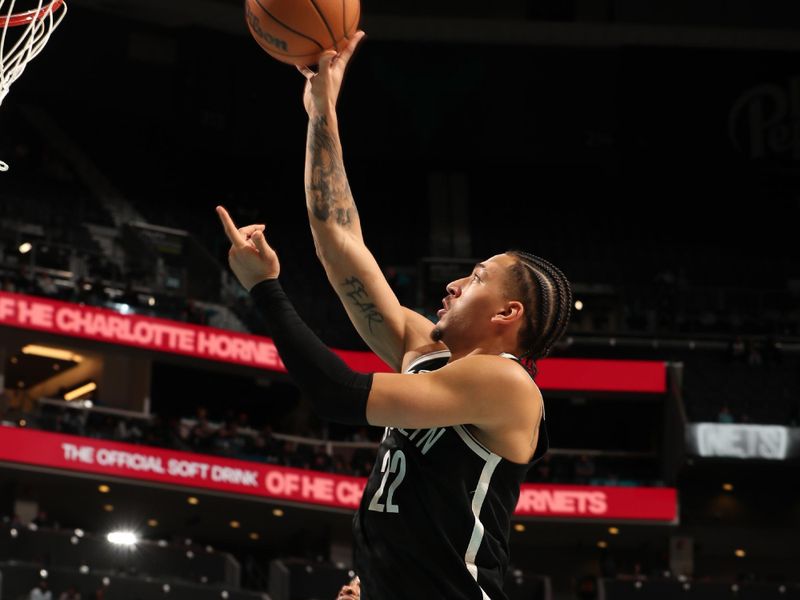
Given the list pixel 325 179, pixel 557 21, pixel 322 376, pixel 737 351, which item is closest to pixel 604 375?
pixel 737 351

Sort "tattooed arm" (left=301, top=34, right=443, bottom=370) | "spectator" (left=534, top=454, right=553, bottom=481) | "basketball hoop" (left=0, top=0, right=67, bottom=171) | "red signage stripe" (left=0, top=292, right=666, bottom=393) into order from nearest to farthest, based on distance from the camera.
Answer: "tattooed arm" (left=301, top=34, right=443, bottom=370), "basketball hoop" (left=0, top=0, right=67, bottom=171), "red signage stripe" (left=0, top=292, right=666, bottom=393), "spectator" (left=534, top=454, right=553, bottom=481)

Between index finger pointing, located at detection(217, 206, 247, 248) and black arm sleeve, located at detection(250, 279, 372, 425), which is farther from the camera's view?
index finger pointing, located at detection(217, 206, 247, 248)

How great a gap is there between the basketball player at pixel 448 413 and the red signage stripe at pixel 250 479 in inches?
750

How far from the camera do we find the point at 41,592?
18.5 m

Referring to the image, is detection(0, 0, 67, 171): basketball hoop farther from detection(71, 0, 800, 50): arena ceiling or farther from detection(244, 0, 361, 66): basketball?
detection(71, 0, 800, 50): arena ceiling

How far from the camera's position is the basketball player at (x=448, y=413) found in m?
3.37

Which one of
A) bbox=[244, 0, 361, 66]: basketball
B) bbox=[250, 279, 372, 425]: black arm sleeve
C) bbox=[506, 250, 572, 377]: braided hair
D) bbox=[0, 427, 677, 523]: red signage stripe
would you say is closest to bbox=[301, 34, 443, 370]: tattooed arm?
bbox=[244, 0, 361, 66]: basketball

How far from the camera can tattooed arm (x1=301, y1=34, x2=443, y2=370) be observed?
423 centimetres

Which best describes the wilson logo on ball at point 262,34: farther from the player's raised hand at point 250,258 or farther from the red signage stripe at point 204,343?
the red signage stripe at point 204,343

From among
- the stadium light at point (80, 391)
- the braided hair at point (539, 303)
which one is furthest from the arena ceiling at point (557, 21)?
the braided hair at point (539, 303)

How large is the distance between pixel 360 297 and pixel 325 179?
1.34 feet

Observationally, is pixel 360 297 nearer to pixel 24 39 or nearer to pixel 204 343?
pixel 24 39

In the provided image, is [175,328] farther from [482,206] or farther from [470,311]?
[470,311]

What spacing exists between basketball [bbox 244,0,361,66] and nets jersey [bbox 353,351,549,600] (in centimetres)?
161
